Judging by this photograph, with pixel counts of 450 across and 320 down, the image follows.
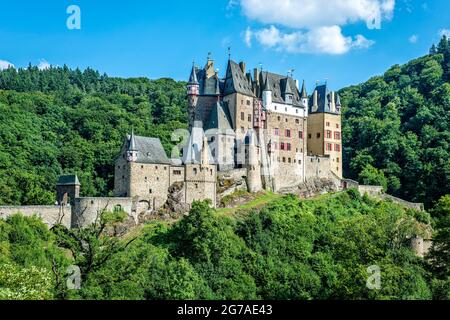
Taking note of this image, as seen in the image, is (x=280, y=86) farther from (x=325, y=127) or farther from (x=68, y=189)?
(x=68, y=189)

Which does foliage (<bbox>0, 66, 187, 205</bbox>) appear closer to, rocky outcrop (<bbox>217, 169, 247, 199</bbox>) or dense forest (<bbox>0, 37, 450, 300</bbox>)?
dense forest (<bbox>0, 37, 450, 300</bbox>)

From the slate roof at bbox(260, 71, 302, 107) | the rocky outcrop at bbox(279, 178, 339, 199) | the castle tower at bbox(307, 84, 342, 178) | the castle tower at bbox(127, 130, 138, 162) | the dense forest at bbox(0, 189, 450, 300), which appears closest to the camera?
the dense forest at bbox(0, 189, 450, 300)

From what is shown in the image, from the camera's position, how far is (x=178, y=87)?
131m

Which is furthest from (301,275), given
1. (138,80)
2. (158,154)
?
(138,80)

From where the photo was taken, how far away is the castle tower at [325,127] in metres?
72.4

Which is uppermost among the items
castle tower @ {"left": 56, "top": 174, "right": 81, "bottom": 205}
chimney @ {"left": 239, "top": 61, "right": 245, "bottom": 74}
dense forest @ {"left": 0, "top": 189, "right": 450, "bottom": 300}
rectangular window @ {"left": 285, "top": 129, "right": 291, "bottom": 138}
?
chimney @ {"left": 239, "top": 61, "right": 245, "bottom": 74}

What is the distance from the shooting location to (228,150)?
61625mm

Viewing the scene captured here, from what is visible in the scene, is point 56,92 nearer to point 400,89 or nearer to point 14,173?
point 14,173

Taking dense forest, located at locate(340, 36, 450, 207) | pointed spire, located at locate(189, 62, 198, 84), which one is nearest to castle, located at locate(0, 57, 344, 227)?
pointed spire, located at locate(189, 62, 198, 84)

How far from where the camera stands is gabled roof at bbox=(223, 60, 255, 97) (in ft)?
210

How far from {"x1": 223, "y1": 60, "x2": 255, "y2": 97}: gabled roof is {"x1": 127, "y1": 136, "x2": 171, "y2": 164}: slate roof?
1247cm

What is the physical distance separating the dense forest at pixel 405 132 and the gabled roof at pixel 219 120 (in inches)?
1051

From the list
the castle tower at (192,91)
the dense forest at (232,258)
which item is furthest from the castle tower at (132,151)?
the castle tower at (192,91)
